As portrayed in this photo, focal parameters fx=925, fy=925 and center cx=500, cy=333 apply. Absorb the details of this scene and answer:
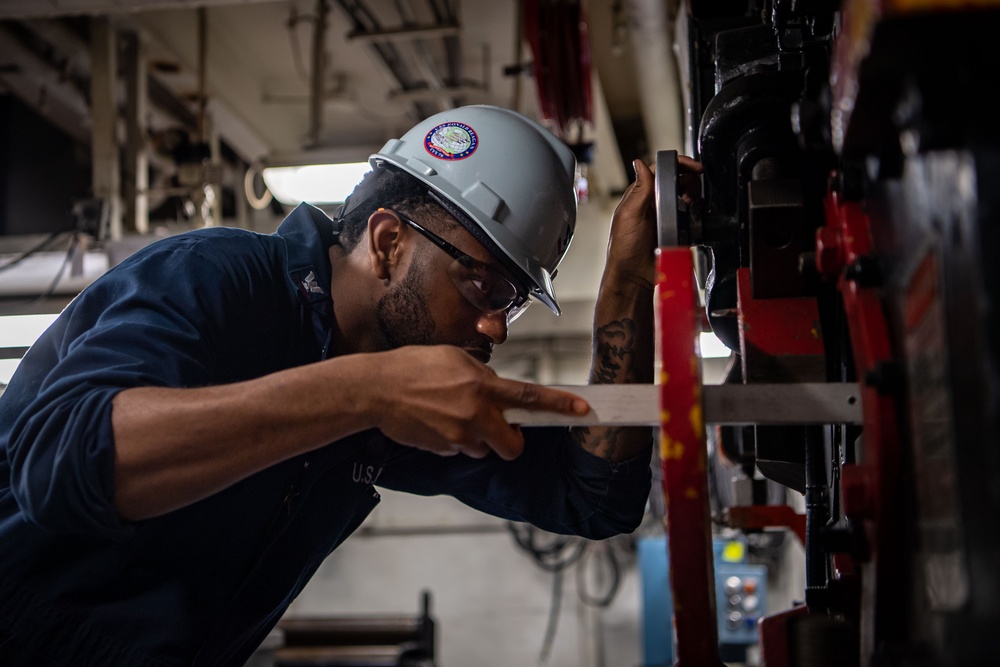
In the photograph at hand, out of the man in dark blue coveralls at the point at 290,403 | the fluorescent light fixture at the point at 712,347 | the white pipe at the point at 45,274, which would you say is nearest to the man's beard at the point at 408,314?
the man in dark blue coveralls at the point at 290,403

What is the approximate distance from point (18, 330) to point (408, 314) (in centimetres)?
190

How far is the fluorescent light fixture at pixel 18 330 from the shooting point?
2.74 m

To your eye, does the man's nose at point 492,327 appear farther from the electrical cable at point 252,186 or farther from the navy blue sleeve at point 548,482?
the electrical cable at point 252,186

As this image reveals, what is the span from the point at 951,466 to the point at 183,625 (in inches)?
42.6

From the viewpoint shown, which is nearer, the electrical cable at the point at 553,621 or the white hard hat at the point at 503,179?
the white hard hat at the point at 503,179

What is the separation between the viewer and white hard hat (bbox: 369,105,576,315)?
5.26 feet

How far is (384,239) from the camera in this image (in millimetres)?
1633

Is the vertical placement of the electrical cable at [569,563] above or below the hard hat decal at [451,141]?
below

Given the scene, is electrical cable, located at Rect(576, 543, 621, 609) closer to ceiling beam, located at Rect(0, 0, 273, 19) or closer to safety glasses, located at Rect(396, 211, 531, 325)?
ceiling beam, located at Rect(0, 0, 273, 19)

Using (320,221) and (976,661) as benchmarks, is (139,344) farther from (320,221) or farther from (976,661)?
(976,661)

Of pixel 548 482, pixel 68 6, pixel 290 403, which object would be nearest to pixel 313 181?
pixel 68 6

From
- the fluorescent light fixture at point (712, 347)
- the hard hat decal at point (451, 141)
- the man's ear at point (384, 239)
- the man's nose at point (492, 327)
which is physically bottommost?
the man's nose at point (492, 327)

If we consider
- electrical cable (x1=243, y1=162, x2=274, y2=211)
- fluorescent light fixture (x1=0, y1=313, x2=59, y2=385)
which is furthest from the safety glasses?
electrical cable (x1=243, y1=162, x2=274, y2=211)

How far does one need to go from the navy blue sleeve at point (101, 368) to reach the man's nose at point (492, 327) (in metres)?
0.43
